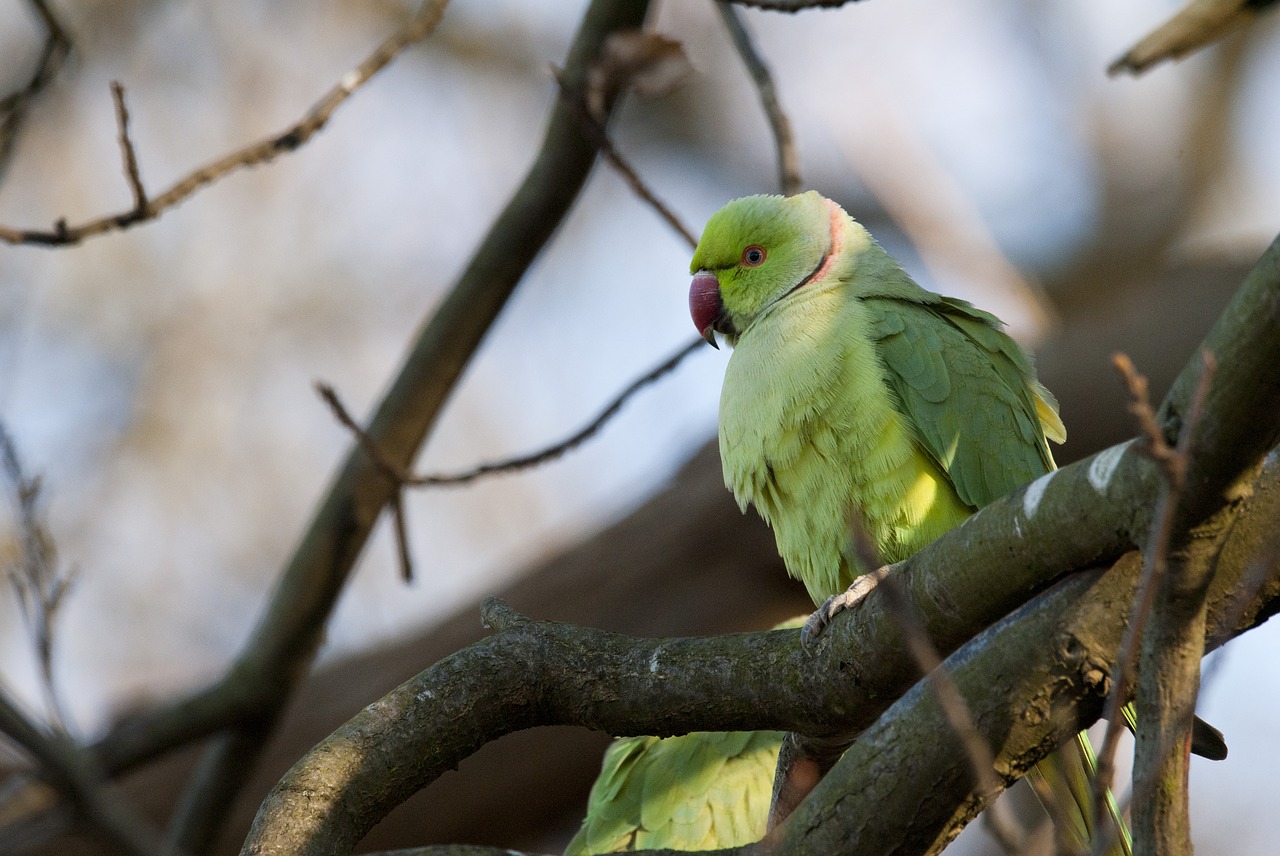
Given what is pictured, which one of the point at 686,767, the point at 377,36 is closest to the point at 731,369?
the point at 686,767

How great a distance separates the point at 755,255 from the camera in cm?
346

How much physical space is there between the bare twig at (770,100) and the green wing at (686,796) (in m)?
1.86

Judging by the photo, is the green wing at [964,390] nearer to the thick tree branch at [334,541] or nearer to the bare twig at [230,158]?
the thick tree branch at [334,541]

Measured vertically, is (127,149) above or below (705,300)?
above

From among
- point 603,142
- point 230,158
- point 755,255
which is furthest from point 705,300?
point 230,158

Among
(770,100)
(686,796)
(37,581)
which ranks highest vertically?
(770,100)

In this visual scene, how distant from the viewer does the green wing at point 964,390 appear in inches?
108

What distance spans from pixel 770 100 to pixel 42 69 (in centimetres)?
249

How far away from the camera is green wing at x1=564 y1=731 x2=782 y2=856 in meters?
3.13

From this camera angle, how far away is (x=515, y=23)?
31.5ft

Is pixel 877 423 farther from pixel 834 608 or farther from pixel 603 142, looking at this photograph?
pixel 603 142

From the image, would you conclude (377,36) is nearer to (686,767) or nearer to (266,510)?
(266,510)

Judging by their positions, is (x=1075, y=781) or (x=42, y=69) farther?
(x=42, y=69)

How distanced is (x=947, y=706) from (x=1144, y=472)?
1.45 feet
